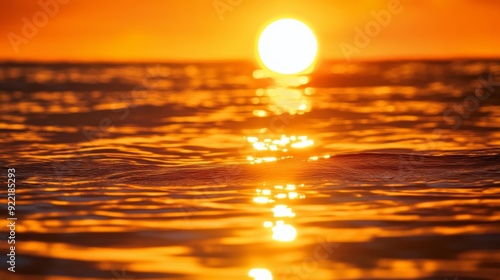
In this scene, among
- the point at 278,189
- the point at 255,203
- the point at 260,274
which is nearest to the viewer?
the point at 260,274

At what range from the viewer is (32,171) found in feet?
62.6

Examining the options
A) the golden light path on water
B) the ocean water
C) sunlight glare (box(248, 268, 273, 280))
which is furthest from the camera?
the golden light path on water

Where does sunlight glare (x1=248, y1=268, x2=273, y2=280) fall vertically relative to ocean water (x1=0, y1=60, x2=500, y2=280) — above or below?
below

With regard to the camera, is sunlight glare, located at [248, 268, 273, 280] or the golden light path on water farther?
the golden light path on water

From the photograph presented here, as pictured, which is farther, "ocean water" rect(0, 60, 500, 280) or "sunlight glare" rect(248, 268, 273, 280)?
"ocean water" rect(0, 60, 500, 280)

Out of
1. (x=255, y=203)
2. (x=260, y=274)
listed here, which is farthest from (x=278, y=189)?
(x=260, y=274)

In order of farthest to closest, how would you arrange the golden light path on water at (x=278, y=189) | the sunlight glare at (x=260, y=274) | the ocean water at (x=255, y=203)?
1. the golden light path on water at (x=278, y=189)
2. the ocean water at (x=255, y=203)
3. the sunlight glare at (x=260, y=274)

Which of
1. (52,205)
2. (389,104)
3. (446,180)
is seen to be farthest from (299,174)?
(389,104)

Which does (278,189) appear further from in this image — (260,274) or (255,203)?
(260,274)

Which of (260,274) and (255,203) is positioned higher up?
(255,203)

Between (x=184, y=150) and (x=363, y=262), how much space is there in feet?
40.9

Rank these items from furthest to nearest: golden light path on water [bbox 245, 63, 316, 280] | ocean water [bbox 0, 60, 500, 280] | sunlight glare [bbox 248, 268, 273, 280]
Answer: golden light path on water [bbox 245, 63, 316, 280]
ocean water [bbox 0, 60, 500, 280]
sunlight glare [bbox 248, 268, 273, 280]

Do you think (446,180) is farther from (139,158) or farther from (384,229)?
(139,158)

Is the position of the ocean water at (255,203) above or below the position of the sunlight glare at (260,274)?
above
